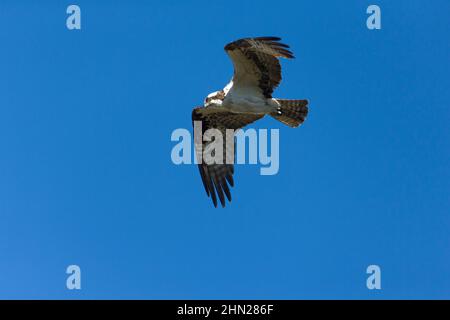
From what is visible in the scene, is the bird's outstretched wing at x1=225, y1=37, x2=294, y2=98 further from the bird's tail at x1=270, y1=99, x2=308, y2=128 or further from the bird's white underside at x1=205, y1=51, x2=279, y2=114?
the bird's tail at x1=270, y1=99, x2=308, y2=128

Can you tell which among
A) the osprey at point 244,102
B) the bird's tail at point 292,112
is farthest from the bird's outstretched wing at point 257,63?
the bird's tail at point 292,112

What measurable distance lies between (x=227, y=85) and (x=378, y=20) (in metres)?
2.17

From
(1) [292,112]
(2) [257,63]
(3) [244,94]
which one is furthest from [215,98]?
(1) [292,112]

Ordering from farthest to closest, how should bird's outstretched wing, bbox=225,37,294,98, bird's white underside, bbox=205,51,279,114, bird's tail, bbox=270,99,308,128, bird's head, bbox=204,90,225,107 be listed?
1. bird's tail, bbox=270,99,308,128
2. bird's head, bbox=204,90,225,107
3. bird's white underside, bbox=205,51,279,114
4. bird's outstretched wing, bbox=225,37,294,98

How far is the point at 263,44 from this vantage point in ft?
33.7

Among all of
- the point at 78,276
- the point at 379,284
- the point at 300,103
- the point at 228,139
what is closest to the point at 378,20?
the point at 300,103

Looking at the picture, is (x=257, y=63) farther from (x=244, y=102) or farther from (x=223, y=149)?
(x=223, y=149)

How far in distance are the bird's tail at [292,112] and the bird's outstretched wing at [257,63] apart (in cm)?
29

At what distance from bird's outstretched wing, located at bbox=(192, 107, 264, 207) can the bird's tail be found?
306mm

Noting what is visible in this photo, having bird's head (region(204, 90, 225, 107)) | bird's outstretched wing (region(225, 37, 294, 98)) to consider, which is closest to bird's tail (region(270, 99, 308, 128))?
bird's outstretched wing (region(225, 37, 294, 98))

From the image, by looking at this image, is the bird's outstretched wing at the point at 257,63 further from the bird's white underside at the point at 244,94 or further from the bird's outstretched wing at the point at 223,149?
the bird's outstretched wing at the point at 223,149

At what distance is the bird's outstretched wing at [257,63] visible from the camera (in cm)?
1028

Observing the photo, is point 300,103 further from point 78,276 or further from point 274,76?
point 78,276

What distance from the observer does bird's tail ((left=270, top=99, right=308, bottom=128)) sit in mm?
11258
